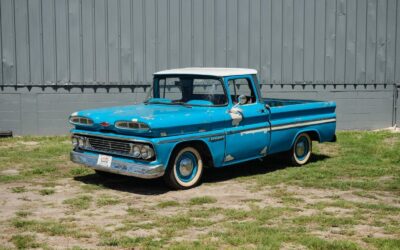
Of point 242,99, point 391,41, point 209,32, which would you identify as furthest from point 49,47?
point 391,41

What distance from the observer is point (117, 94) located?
1304cm

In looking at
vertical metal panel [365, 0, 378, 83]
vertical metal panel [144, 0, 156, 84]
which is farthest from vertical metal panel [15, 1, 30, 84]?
vertical metal panel [365, 0, 378, 83]

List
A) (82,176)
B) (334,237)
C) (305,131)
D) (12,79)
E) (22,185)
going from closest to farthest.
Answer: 1. (334,237)
2. (22,185)
3. (82,176)
4. (305,131)
5. (12,79)

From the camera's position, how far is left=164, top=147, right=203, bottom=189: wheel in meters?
7.65

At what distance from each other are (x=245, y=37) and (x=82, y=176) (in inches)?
248

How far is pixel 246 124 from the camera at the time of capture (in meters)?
8.47

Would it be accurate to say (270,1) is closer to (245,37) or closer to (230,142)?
(245,37)

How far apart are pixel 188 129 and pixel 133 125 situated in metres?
0.76

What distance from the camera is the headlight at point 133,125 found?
23.9ft

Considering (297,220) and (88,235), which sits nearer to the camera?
(88,235)

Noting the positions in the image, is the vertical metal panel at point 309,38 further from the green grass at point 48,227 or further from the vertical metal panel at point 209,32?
the green grass at point 48,227

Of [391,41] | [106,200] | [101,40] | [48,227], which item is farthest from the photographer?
[391,41]

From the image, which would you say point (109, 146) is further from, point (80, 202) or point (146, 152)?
point (80, 202)

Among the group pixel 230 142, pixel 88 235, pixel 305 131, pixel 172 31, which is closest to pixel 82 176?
pixel 230 142
